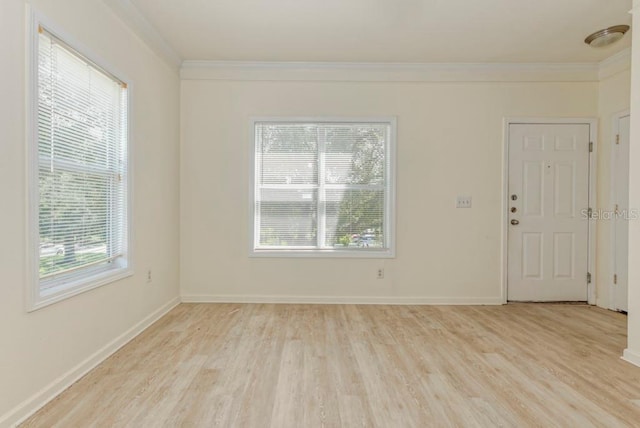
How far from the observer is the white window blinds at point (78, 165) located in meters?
1.98

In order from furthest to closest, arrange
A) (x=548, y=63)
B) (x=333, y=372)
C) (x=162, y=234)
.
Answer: (x=548, y=63), (x=162, y=234), (x=333, y=372)

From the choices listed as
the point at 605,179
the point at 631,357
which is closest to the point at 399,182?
the point at 605,179

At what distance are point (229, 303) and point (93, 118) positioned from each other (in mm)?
2285

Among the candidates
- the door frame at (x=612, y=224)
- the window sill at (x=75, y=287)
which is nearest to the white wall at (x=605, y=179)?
the door frame at (x=612, y=224)

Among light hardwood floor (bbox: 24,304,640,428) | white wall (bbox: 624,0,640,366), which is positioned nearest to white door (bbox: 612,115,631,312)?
light hardwood floor (bbox: 24,304,640,428)

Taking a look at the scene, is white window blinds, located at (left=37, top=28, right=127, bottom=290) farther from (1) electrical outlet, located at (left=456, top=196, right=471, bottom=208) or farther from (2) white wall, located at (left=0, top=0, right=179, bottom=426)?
(1) electrical outlet, located at (left=456, top=196, right=471, bottom=208)

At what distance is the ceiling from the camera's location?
2.77 m

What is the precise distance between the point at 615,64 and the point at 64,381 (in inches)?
217

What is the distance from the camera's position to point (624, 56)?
3566 millimetres

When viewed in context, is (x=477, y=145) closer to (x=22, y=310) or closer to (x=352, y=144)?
(x=352, y=144)

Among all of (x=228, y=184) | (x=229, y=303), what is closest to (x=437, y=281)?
(x=229, y=303)

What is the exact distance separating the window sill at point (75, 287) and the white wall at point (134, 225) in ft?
0.15

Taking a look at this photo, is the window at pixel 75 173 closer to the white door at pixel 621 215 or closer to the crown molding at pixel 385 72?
the crown molding at pixel 385 72

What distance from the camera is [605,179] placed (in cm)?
383
